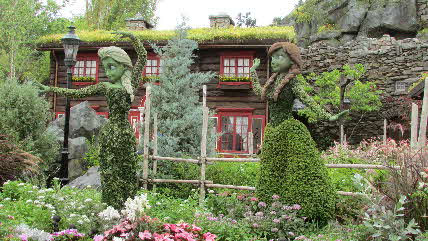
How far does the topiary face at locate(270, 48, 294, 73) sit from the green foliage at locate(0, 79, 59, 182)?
617cm

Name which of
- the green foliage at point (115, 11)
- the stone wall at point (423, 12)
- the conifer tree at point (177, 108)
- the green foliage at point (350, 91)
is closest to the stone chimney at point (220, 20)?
the green foliage at point (350, 91)

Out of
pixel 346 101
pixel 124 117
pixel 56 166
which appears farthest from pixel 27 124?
pixel 346 101

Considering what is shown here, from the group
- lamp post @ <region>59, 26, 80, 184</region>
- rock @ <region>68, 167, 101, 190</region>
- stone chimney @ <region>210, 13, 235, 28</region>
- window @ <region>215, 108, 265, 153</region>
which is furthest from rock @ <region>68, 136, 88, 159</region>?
stone chimney @ <region>210, 13, 235, 28</region>

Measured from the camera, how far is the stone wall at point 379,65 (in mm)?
16641

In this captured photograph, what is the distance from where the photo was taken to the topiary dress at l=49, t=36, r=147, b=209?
5.68 metres

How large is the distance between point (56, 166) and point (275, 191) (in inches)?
277

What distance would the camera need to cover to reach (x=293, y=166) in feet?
18.9

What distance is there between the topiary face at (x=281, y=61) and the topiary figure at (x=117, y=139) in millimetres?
2109

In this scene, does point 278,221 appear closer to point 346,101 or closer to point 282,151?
point 282,151

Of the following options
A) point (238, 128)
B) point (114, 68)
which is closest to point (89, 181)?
point (114, 68)

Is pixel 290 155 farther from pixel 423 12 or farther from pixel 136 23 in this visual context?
pixel 423 12

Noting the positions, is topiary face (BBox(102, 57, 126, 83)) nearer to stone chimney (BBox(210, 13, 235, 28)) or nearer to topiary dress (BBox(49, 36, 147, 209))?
topiary dress (BBox(49, 36, 147, 209))

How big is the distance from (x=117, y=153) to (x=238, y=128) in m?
10.8

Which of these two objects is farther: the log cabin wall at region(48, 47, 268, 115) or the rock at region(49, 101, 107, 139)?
the log cabin wall at region(48, 47, 268, 115)
